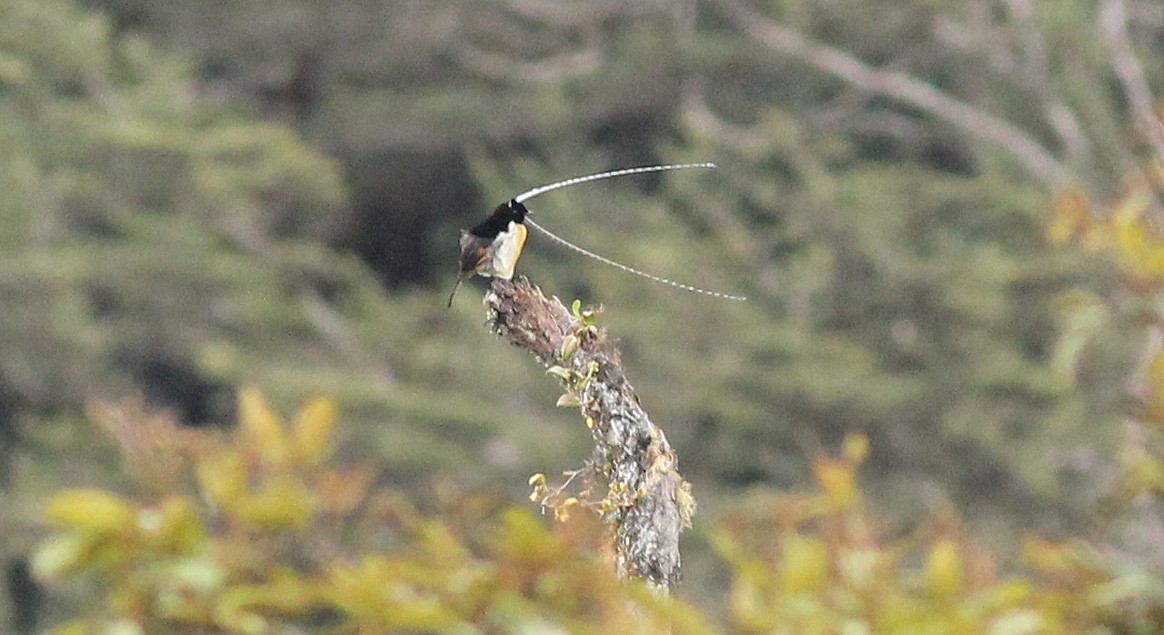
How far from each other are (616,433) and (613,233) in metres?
11.8

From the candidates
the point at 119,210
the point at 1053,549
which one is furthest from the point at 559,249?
the point at 1053,549

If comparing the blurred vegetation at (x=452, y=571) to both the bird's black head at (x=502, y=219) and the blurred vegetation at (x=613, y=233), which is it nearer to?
the bird's black head at (x=502, y=219)

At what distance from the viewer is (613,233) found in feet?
44.2

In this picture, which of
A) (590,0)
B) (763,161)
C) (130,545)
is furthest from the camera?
(590,0)

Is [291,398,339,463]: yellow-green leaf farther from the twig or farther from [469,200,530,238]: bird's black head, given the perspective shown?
the twig

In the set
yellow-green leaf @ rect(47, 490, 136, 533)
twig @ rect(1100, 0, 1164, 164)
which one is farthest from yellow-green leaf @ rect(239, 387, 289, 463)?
twig @ rect(1100, 0, 1164, 164)

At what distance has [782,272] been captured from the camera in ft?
43.5

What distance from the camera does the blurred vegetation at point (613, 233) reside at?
12445 mm

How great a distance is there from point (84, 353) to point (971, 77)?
7121mm

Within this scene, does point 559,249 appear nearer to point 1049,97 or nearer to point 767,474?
point 767,474

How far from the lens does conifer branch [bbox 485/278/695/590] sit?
62.0 inches

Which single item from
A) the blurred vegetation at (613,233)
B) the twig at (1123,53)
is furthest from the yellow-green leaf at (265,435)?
the twig at (1123,53)

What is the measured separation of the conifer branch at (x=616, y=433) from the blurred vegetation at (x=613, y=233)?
30.8 ft

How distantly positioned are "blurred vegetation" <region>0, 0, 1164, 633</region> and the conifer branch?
369 inches
